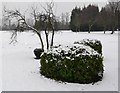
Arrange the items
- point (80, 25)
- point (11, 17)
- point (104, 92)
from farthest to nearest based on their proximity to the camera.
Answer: point (80, 25)
point (11, 17)
point (104, 92)

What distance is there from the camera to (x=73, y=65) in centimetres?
862

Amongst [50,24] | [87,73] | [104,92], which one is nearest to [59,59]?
[87,73]

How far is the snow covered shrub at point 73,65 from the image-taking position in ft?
28.3

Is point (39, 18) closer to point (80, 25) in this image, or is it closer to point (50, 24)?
point (50, 24)

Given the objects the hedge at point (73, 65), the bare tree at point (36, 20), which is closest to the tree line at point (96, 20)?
the bare tree at point (36, 20)

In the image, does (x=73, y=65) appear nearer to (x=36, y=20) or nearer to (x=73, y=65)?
(x=73, y=65)

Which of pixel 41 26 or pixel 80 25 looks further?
pixel 80 25

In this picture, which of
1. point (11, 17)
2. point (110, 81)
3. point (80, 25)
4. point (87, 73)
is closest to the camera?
point (87, 73)

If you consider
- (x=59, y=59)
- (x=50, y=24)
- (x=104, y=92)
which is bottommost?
(x=104, y=92)

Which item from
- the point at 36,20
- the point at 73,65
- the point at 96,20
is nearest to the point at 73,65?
the point at 73,65

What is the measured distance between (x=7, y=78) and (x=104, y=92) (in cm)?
392

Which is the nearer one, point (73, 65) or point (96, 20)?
point (73, 65)

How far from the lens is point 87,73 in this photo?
8672 millimetres

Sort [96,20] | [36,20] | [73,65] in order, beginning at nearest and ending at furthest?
1. [73,65]
2. [36,20]
3. [96,20]
